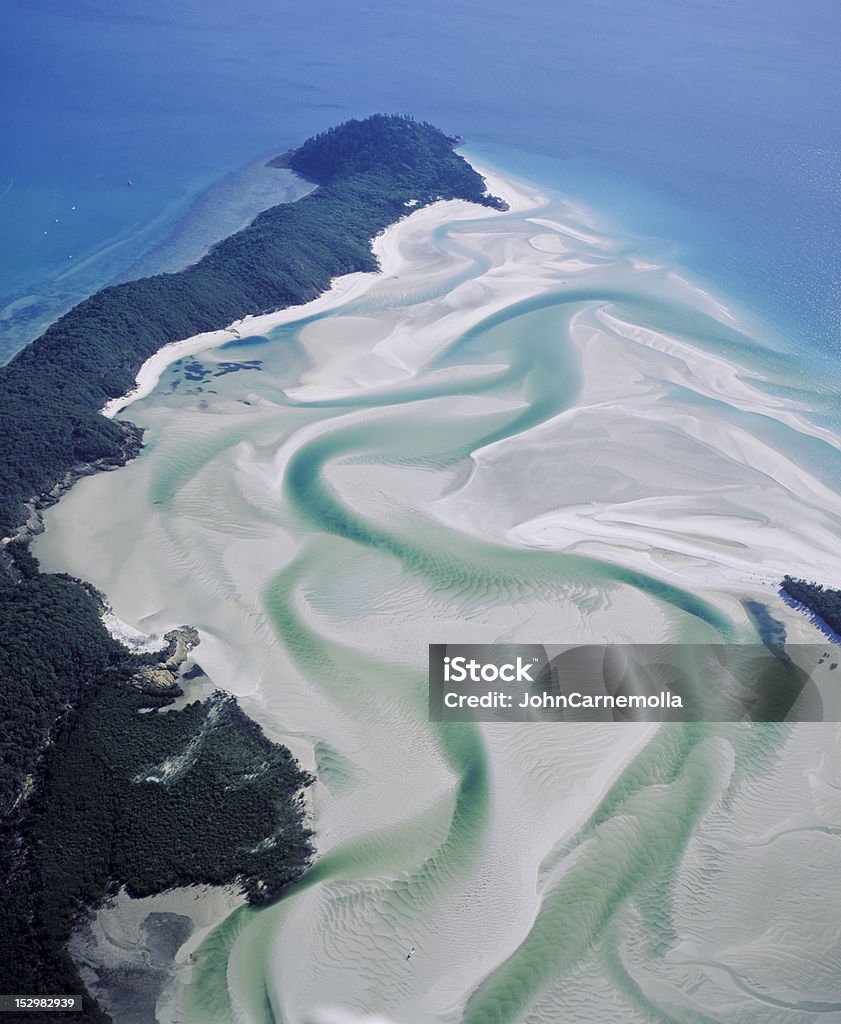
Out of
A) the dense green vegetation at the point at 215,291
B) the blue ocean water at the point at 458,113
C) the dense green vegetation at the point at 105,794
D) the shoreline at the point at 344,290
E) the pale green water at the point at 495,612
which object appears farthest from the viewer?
the blue ocean water at the point at 458,113

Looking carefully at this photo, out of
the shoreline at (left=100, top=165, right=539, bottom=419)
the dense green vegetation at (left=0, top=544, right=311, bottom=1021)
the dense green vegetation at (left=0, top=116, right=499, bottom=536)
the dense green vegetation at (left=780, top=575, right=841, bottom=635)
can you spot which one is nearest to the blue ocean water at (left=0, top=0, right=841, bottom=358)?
the dense green vegetation at (left=0, top=116, right=499, bottom=536)

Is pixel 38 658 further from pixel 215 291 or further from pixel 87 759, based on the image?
pixel 215 291

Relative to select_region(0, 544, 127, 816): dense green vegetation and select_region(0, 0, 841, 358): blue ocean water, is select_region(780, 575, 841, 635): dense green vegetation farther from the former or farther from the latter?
select_region(0, 544, 127, 816): dense green vegetation

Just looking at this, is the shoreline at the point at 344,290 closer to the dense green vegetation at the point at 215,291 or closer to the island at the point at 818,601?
the dense green vegetation at the point at 215,291

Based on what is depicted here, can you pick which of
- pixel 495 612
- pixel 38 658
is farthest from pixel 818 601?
pixel 38 658

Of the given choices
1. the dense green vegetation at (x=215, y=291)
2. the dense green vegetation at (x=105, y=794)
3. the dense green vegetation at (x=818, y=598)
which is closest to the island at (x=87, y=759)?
the dense green vegetation at (x=105, y=794)

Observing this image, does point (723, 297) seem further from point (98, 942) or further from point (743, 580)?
point (98, 942)

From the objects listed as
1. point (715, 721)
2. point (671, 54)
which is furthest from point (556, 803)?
point (671, 54)
